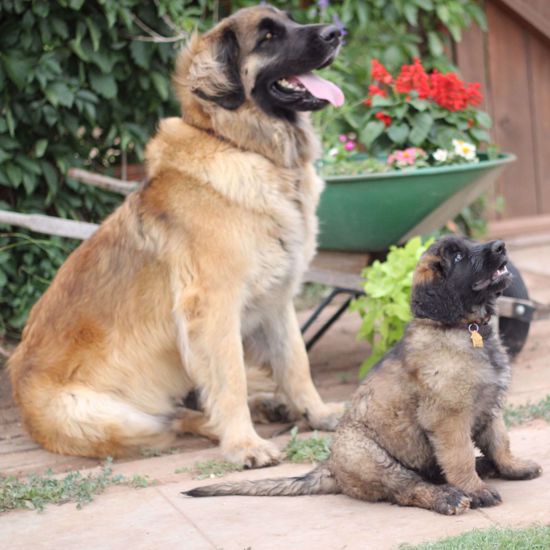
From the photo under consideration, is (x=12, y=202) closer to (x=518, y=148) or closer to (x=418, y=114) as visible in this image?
(x=418, y=114)

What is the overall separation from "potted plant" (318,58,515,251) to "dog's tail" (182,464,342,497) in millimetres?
1689

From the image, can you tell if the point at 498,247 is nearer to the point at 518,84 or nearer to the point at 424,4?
the point at 424,4

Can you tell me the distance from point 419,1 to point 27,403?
4182mm

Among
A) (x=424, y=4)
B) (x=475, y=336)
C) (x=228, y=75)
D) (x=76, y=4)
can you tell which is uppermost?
(x=76, y=4)

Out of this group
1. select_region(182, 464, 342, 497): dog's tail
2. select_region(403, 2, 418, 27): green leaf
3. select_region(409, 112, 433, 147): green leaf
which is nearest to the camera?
select_region(182, 464, 342, 497): dog's tail

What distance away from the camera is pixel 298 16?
686cm

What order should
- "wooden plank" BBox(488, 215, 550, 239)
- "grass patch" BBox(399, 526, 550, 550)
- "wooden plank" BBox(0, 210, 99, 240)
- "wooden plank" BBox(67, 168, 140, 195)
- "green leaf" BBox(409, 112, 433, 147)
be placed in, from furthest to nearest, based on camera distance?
"wooden plank" BBox(488, 215, 550, 239) → "green leaf" BBox(409, 112, 433, 147) → "wooden plank" BBox(67, 168, 140, 195) → "wooden plank" BBox(0, 210, 99, 240) → "grass patch" BBox(399, 526, 550, 550)

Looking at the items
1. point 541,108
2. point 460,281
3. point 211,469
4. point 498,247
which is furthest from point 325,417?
point 541,108

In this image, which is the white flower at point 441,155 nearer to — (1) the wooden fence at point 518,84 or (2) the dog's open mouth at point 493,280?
(2) the dog's open mouth at point 493,280

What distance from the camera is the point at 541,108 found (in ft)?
25.6

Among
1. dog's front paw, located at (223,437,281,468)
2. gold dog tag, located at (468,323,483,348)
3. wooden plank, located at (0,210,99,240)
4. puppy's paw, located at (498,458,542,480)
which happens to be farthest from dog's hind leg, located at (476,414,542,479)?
wooden plank, located at (0,210,99,240)

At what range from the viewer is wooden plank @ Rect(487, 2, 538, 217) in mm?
7641

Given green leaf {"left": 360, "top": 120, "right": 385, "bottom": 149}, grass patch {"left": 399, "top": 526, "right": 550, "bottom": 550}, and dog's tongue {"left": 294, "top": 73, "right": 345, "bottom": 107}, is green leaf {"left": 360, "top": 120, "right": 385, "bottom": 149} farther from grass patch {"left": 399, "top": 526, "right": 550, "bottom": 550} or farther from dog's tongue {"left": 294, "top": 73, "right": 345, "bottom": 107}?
grass patch {"left": 399, "top": 526, "right": 550, "bottom": 550}

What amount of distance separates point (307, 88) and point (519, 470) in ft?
5.83
